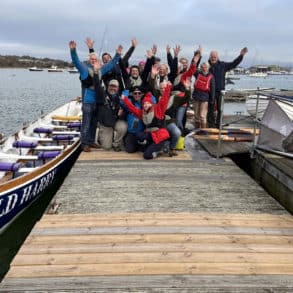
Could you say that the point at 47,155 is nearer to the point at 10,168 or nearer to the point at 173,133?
the point at 10,168

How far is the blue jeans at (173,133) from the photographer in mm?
7398

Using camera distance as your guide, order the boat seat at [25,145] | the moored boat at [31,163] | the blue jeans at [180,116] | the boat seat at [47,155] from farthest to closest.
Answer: the blue jeans at [180,116] < the boat seat at [25,145] < the boat seat at [47,155] < the moored boat at [31,163]

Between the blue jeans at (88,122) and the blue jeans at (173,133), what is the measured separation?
148 centimetres

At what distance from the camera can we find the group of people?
7176 mm

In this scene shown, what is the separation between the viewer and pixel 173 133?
24.3 ft

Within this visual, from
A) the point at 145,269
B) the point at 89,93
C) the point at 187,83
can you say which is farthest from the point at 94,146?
the point at 145,269

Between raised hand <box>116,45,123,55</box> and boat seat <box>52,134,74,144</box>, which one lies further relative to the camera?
boat seat <box>52,134,74,144</box>

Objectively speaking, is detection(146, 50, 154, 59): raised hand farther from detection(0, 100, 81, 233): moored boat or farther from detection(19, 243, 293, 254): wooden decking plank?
detection(19, 243, 293, 254): wooden decking plank

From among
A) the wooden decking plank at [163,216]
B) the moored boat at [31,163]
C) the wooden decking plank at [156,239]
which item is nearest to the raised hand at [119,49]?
the moored boat at [31,163]

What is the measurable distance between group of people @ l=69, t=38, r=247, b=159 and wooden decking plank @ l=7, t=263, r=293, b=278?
374cm

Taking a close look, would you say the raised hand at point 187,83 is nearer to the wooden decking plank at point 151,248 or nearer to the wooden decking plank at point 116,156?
the wooden decking plank at point 116,156

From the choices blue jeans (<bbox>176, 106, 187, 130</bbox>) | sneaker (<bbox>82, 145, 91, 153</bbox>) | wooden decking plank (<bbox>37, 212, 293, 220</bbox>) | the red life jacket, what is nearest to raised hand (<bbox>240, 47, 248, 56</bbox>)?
the red life jacket

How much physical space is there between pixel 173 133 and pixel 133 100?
96 centimetres

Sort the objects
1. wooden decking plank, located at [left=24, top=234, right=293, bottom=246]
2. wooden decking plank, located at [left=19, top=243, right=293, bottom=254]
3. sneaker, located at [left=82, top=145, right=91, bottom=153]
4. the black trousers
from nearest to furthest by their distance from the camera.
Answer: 1. wooden decking plank, located at [left=19, top=243, right=293, bottom=254]
2. wooden decking plank, located at [left=24, top=234, right=293, bottom=246]
3. sneaker, located at [left=82, top=145, right=91, bottom=153]
4. the black trousers
